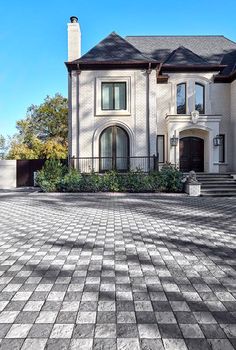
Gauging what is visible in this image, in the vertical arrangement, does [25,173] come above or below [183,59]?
below

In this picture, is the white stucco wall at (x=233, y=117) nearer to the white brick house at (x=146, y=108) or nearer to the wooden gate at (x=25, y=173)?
the white brick house at (x=146, y=108)

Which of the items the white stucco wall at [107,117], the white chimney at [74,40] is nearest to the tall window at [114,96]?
the white stucco wall at [107,117]

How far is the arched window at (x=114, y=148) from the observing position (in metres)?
14.8

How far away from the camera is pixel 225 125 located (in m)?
16.3

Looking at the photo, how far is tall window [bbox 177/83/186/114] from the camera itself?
52.6 ft

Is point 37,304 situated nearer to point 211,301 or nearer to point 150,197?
point 211,301

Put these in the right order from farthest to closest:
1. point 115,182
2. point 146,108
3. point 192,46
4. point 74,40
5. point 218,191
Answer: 1. point 192,46
2. point 74,40
3. point 146,108
4. point 115,182
5. point 218,191

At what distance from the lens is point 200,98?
52.9 feet

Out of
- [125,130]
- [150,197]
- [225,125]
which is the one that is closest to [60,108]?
[125,130]

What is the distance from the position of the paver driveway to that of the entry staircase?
5.98 m

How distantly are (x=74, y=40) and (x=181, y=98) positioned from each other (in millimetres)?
7203

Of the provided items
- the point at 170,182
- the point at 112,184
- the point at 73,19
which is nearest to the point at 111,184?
the point at 112,184

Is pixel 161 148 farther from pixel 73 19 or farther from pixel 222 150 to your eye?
pixel 73 19

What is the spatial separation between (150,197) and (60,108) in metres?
22.1
